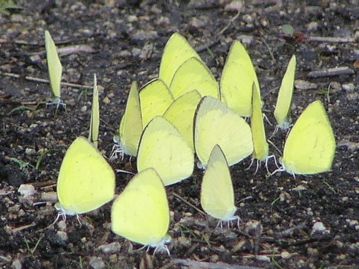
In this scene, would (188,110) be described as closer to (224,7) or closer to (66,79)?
(66,79)

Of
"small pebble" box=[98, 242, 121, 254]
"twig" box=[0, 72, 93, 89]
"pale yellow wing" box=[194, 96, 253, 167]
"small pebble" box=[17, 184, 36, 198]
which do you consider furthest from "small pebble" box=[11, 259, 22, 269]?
"twig" box=[0, 72, 93, 89]

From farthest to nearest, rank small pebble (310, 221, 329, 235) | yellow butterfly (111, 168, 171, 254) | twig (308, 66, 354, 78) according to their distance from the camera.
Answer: twig (308, 66, 354, 78) < small pebble (310, 221, 329, 235) < yellow butterfly (111, 168, 171, 254)

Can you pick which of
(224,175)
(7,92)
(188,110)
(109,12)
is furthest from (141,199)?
(109,12)

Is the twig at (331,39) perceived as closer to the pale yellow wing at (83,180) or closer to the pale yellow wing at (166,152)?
the pale yellow wing at (166,152)

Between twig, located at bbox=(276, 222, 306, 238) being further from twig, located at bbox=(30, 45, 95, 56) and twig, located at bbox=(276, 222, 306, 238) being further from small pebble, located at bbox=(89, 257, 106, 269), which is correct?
twig, located at bbox=(30, 45, 95, 56)

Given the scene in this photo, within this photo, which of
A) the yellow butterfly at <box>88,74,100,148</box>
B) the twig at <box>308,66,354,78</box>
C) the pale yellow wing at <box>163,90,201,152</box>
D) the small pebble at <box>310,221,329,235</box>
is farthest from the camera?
the twig at <box>308,66,354,78</box>

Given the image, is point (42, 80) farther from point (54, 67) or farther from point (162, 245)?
point (162, 245)

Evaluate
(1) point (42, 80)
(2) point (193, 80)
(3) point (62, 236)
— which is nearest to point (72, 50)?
(1) point (42, 80)
